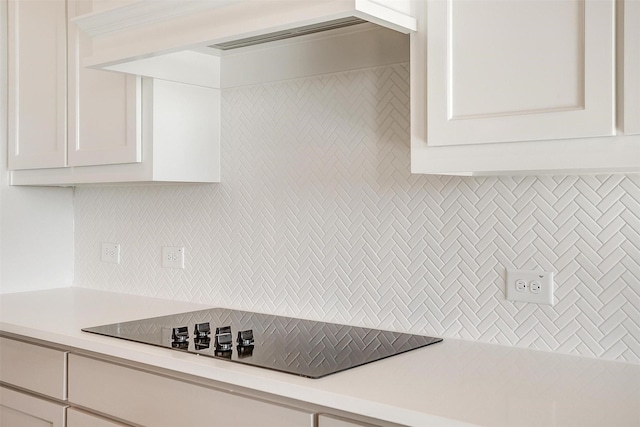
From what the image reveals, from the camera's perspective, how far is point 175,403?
5.55ft

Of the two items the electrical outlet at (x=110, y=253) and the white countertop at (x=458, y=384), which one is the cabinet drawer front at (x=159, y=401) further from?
the electrical outlet at (x=110, y=253)

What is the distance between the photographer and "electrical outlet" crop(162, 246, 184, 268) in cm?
263

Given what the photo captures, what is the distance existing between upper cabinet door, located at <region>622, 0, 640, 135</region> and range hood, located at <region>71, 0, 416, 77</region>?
477 millimetres

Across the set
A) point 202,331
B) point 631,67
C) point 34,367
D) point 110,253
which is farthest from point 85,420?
point 631,67

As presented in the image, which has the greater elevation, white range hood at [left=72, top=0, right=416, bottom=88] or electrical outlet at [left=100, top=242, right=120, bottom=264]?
white range hood at [left=72, top=0, right=416, bottom=88]

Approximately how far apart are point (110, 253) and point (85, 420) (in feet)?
3.62

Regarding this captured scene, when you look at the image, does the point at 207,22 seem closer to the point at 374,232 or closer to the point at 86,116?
the point at 374,232

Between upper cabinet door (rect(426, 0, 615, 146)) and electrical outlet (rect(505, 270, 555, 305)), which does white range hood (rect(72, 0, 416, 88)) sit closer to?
upper cabinet door (rect(426, 0, 615, 146))

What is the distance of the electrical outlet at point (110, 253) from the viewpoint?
9.48 ft

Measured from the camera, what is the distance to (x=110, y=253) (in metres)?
2.92

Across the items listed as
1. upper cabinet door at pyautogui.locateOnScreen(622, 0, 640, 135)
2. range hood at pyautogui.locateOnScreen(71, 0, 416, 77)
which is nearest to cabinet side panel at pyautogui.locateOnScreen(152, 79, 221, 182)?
range hood at pyautogui.locateOnScreen(71, 0, 416, 77)

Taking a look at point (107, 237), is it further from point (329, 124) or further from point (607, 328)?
point (607, 328)

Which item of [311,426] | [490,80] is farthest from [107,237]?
[490,80]

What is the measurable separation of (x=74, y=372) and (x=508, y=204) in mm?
1338
